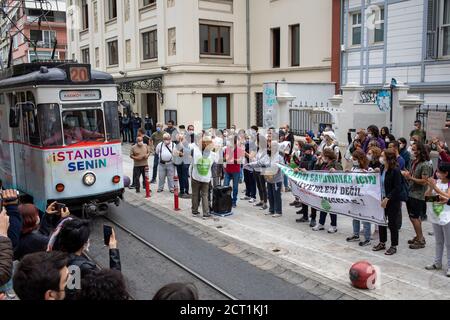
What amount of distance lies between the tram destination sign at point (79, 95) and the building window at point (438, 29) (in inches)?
484

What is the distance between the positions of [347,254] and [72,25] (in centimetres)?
3706

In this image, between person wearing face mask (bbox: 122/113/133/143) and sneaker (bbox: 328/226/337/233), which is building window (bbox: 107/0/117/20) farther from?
sneaker (bbox: 328/226/337/233)

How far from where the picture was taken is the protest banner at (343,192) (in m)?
9.05

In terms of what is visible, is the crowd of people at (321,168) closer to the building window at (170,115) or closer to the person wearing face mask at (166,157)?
the person wearing face mask at (166,157)

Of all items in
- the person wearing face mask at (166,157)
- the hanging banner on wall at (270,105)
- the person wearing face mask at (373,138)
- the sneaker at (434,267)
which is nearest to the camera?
the sneaker at (434,267)

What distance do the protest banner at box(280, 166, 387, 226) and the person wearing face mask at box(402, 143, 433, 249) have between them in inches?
23.4

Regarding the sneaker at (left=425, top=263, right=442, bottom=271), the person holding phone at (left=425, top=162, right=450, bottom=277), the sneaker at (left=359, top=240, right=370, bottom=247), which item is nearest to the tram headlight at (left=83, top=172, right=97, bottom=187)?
the sneaker at (left=359, top=240, right=370, bottom=247)

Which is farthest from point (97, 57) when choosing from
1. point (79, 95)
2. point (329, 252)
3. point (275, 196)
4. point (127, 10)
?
point (329, 252)

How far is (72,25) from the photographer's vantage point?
40.0m

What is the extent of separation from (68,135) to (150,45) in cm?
1998

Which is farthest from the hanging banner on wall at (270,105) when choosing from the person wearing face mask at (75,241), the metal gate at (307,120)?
the person wearing face mask at (75,241)
